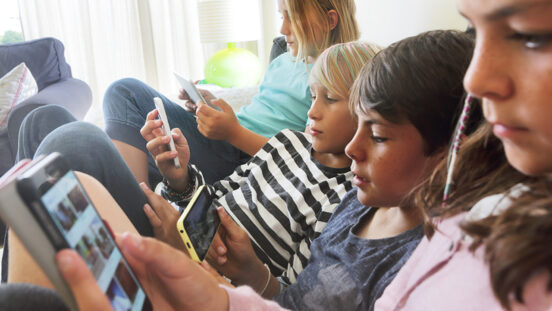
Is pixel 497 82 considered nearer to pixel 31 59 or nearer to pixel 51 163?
pixel 51 163

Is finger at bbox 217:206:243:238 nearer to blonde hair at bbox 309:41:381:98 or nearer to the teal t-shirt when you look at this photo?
blonde hair at bbox 309:41:381:98

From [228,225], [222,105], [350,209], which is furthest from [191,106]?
[350,209]

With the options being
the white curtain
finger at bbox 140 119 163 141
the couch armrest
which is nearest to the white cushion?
the couch armrest

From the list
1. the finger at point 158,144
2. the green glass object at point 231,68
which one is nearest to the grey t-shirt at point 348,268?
the finger at point 158,144

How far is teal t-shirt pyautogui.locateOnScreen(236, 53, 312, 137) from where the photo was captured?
5.69 ft

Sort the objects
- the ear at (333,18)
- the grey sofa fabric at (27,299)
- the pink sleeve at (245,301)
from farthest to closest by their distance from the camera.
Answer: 1. the ear at (333,18)
2. the pink sleeve at (245,301)
3. the grey sofa fabric at (27,299)

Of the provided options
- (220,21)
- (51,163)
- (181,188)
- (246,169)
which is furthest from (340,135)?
(220,21)

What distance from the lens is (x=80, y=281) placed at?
0.40 m

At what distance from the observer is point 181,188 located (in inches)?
51.5

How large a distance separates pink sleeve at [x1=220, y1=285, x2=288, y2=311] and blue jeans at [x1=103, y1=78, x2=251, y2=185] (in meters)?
0.95

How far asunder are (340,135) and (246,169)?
1.08ft

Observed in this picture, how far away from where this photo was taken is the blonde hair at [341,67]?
109 cm

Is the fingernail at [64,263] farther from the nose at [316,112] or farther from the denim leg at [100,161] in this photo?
the nose at [316,112]

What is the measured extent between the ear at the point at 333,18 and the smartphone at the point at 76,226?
4.32 ft
